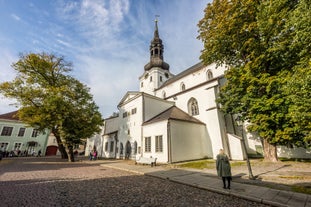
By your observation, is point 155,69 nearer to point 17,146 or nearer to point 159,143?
point 159,143

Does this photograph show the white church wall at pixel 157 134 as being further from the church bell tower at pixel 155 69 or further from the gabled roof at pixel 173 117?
the church bell tower at pixel 155 69

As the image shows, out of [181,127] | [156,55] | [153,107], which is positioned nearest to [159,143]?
[181,127]

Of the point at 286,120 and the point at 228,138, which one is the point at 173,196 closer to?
the point at 286,120

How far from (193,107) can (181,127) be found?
17.7 ft

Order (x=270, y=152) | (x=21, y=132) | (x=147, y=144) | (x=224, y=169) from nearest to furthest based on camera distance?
1. (x=224, y=169)
2. (x=270, y=152)
3. (x=147, y=144)
4. (x=21, y=132)

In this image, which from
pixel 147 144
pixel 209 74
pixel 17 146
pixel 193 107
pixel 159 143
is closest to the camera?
pixel 159 143

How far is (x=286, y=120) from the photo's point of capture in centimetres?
1041

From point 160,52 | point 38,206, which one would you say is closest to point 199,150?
point 38,206

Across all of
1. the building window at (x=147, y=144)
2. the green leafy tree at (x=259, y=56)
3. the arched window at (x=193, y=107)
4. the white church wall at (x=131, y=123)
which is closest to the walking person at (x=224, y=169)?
the green leafy tree at (x=259, y=56)

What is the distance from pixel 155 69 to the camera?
3020 cm

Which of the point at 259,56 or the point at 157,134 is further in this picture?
the point at 157,134

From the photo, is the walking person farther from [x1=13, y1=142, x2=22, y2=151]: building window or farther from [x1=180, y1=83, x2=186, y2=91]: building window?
[x1=13, y1=142, x2=22, y2=151]: building window

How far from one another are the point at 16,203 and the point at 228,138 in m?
16.8

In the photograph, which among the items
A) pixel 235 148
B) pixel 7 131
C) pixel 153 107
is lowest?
pixel 235 148
